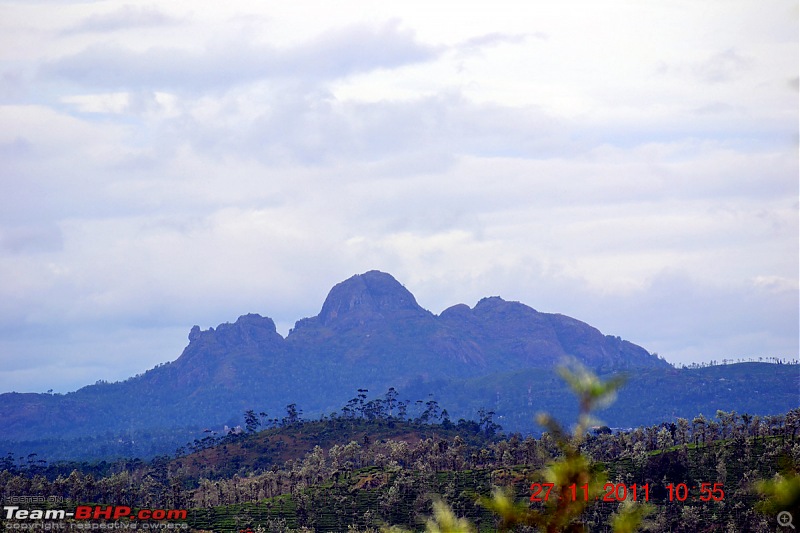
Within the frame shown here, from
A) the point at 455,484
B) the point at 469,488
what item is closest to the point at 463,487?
the point at 455,484

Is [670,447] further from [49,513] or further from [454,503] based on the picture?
[49,513]

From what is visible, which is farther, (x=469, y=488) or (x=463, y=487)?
(x=463, y=487)

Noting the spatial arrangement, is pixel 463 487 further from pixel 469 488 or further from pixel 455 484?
pixel 469 488

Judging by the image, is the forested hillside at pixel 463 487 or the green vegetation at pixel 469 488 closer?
the green vegetation at pixel 469 488

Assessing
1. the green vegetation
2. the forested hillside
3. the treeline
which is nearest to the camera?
the green vegetation

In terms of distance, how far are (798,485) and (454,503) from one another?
477 ft

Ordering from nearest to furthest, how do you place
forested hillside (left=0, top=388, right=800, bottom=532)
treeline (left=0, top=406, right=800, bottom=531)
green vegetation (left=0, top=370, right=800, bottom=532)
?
green vegetation (left=0, top=370, right=800, bottom=532) < forested hillside (left=0, top=388, right=800, bottom=532) < treeline (left=0, top=406, right=800, bottom=531)

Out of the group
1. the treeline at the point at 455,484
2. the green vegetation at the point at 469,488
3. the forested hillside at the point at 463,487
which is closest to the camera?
the green vegetation at the point at 469,488

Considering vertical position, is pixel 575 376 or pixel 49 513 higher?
pixel 575 376

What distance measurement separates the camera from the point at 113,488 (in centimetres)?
17738

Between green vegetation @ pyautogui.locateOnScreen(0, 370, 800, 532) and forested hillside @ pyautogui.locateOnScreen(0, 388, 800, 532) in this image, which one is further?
forested hillside @ pyautogui.locateOnScreen(0, 388, 800, 532)

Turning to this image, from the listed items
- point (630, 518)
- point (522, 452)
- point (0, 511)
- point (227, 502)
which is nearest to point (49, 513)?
point (0, 511)

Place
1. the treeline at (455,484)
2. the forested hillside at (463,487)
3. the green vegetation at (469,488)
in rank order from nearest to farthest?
1. the green vegetation at (469,488)
2. the forested hillside at (463,487)
3. the treeline at (455,484)

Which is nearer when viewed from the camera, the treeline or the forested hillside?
the forested hillside
